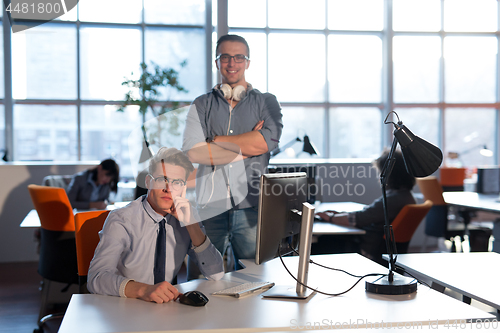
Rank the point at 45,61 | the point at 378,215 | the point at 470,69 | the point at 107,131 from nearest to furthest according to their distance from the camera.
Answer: the point at 378,215 → the point at 45,61 → the point at 107,131 → the point at 470,69

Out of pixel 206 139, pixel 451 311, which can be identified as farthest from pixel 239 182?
pixel 451 311

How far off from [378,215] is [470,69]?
18.6ft

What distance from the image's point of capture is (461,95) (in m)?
7.43

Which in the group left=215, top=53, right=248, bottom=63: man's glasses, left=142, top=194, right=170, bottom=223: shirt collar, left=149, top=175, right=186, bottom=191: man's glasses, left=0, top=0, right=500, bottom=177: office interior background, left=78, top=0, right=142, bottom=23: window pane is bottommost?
left=142, top=194, right=170, bottom=223: shirt collar

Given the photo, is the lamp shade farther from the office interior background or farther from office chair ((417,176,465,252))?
the office interior background

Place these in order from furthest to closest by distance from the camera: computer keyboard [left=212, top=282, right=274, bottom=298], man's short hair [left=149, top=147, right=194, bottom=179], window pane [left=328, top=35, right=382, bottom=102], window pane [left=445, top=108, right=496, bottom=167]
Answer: window pane [left=445, top=108, right=496, bottom=167], window pane [left=328, top=35, right=382, bottom=102], man's short hair [left=149, top=147, right=194, bottom=179], computer keyboard [left=212, top=282, right=274, bottom=298]

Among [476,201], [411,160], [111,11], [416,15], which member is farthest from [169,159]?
[416,15]

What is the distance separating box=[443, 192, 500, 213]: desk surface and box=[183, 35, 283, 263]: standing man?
7.65 feet

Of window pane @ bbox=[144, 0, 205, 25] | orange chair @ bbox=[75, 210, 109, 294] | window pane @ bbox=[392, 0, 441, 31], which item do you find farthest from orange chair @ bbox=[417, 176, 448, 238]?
window pane @ bbox=[144, 0, 205, 25]

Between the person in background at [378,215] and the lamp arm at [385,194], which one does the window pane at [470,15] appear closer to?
the person in background at [378,215]

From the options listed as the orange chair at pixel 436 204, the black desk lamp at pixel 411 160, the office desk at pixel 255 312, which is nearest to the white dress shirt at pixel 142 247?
the office desk at pixel 255 312

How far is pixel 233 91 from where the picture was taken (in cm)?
224

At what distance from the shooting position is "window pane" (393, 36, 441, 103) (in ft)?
23.8

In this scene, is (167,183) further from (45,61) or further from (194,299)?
(45,61)
